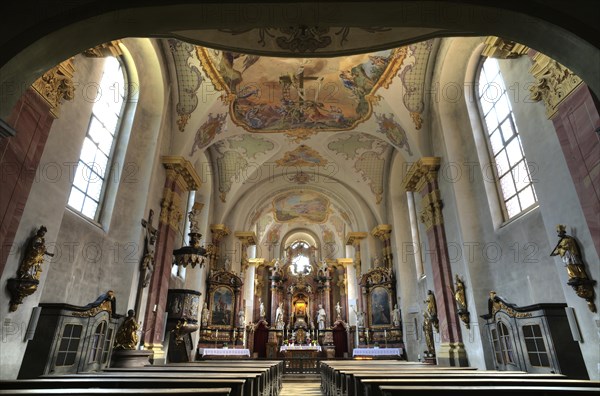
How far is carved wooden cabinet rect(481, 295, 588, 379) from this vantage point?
630 cm

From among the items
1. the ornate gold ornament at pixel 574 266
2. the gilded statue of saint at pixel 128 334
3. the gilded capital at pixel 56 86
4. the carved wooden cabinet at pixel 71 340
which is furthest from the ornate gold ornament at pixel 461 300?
the gilded capital at pixel 56 86

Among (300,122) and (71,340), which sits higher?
(300,122)

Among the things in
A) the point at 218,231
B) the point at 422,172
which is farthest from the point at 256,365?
the point at 218,231

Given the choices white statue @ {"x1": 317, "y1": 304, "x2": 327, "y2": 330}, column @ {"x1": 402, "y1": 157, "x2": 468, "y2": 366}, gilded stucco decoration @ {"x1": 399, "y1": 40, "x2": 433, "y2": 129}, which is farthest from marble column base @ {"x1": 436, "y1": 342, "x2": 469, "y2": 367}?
white statue @ {"x1": 317, "y1": 304, "x2": 327, "y2": 330}

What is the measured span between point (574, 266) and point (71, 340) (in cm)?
875

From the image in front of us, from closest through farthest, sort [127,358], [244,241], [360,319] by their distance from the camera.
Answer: [127,358] < [360,319] < [244,241]

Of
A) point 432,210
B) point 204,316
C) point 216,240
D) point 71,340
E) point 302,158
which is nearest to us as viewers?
point 71,340

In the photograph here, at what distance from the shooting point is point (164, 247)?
10.9 metres

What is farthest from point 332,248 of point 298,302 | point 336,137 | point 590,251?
point 590,251

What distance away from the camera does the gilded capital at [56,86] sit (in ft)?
20.0

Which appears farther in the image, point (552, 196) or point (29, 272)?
point (552, 196)

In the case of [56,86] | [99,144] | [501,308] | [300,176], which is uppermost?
[300,176]

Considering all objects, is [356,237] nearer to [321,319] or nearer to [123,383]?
[321,319]

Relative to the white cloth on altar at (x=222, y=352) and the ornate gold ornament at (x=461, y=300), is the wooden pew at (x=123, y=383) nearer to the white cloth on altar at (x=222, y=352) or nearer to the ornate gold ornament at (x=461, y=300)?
the ornate gold ornament at (x=461, y=300)
